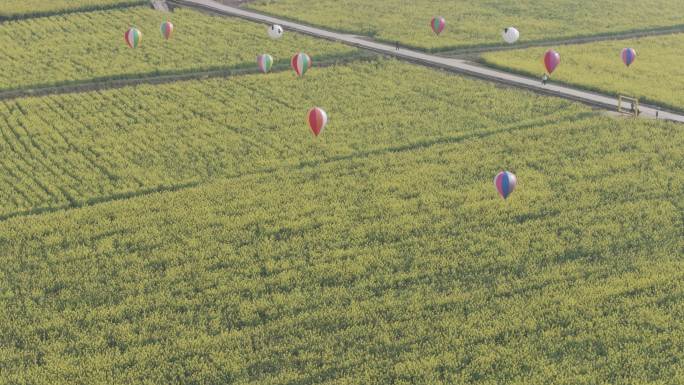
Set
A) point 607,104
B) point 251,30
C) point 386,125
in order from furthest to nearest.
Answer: point 251,30
point 607,104
point 386,125

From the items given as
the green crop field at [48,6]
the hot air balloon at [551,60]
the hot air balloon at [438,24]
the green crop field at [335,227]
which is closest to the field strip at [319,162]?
the green crop field at [335,227]

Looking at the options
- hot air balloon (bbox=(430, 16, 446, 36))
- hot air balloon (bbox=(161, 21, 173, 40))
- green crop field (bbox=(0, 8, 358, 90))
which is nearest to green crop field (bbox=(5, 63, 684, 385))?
green crop field (bbox=(0, 8, 358, 90))

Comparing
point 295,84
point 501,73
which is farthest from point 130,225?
point 501,73

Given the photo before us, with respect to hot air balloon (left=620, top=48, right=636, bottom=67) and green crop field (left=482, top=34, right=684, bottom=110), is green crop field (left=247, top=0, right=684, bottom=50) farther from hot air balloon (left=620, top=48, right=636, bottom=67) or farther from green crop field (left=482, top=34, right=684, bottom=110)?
hot air balloon (left=620, top=48, right=636, bottom=67)

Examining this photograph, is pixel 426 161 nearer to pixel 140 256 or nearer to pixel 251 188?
pixel 251 188

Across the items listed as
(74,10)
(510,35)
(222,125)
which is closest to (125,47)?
(74,10)

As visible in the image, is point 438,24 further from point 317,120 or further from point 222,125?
point 317,120
